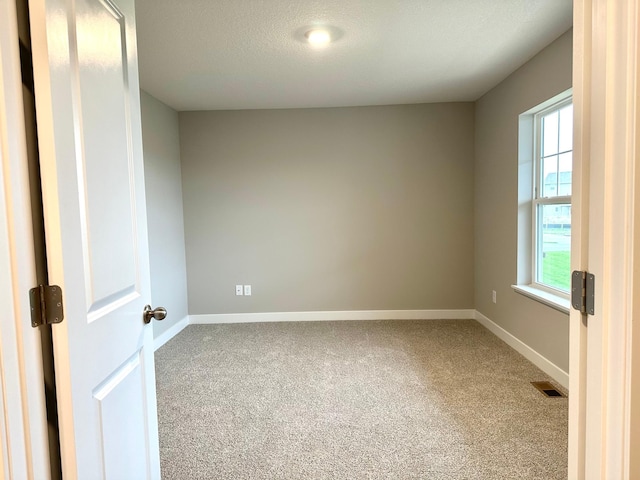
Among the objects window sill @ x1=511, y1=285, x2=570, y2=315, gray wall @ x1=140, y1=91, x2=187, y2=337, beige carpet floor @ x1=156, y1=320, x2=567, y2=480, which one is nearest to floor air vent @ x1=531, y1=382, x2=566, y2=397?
beige carpet floor @ x1=156, y1=320, x2=567, y2=480

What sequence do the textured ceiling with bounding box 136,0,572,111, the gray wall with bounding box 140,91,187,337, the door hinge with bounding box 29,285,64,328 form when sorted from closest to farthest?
the door hinge with bounding box 29,285,64,328, the textured ceiling with bounding box 136,0,572,111, the gray wall with bounding box 140,91,187,337

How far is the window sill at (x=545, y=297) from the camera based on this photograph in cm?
243

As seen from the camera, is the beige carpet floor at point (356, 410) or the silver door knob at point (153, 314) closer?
the silver door knob at point (153, 314)

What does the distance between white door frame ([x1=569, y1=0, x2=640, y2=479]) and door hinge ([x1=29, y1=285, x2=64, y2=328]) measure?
44.0 inches

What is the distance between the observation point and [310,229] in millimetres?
4047

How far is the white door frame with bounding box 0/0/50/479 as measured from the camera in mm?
680

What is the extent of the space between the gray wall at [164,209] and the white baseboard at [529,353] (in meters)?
3.25

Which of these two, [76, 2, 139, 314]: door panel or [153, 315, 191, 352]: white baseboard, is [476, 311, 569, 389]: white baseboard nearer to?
[76, 2, 139, 314]: door panel

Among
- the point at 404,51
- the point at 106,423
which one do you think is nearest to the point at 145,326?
the point at 106,423

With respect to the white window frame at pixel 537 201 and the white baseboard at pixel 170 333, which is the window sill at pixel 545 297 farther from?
the white baseboard at pixel 170 333

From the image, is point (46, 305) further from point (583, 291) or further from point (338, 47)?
point (338, 47)

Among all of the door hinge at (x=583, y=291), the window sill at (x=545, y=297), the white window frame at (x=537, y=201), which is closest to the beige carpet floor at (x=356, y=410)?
the window sill at (x=545, y=297)

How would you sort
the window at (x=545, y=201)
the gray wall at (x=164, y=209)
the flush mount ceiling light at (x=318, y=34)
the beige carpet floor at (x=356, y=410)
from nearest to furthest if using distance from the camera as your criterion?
the beige carpet floor at (x=356, y=410) < the flush mount ceiling light at (x=318, y=34) < the window at (x=545, y=201) < the gray wall at (x=164, y=209)

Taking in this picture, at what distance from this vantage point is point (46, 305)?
29.8 inches
